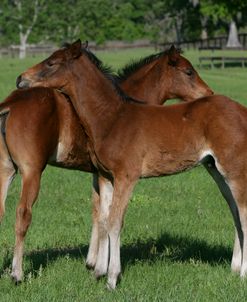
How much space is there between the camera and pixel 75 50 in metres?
7.41

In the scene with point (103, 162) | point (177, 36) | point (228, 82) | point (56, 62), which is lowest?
point (177, 36)

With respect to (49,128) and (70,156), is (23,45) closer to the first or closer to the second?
(70,156)

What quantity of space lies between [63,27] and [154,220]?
7503 cm

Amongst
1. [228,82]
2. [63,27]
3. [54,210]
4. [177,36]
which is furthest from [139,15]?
[54,210]

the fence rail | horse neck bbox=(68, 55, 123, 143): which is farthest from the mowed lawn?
the fence rail

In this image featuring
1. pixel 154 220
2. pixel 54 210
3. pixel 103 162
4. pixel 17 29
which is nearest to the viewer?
pixel 103 162

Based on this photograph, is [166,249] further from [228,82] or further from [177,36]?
[177,36]

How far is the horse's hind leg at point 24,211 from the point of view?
23.7ft

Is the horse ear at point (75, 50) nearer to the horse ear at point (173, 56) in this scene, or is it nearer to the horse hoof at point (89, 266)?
the horse ear at point (173, 56)

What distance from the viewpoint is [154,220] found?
10.4 meters

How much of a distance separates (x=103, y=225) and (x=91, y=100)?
4.21 feet

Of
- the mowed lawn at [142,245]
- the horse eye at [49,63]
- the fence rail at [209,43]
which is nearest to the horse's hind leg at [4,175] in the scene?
the mowed lawn at [142,245]

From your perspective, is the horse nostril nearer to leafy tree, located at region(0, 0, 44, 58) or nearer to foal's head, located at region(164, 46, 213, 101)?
foal's head, located at region(164, 46, 213, 101)

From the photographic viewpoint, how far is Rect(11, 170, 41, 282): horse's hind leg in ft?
23.7
